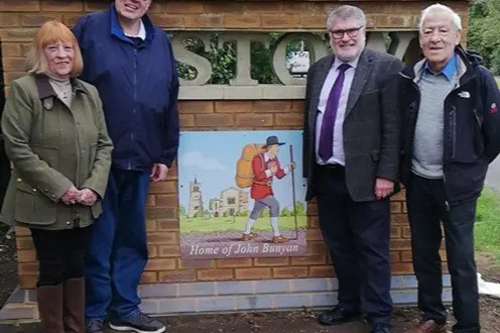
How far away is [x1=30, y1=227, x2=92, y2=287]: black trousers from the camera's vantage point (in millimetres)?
3564

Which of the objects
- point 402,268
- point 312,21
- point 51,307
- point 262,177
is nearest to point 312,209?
point 262,177

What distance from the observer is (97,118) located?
143 inches

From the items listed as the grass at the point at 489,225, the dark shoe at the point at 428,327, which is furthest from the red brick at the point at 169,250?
the grass at the point at 489,225

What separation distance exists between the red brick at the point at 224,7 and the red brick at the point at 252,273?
1670 millimetres

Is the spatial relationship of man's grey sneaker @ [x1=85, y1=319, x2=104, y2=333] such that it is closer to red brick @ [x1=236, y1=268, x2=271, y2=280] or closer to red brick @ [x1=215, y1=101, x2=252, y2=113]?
red brick @ [x1=236, y1=268, x2=271, y2=280]

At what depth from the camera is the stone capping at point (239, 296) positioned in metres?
4.39

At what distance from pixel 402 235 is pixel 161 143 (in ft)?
5.72

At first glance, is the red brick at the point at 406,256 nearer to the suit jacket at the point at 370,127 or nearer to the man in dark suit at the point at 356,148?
the man in dark suit at the point at 356,148

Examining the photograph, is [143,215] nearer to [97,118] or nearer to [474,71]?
[97,118]

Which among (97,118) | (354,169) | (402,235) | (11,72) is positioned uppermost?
(11,72)

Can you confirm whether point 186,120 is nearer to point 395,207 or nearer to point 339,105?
point 339,105

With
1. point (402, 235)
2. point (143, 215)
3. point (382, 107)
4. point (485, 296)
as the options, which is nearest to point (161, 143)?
point (143, 215)

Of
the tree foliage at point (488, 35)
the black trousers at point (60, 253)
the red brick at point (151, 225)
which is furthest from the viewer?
the tree foliage at point (488, 35)

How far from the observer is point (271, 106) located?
4.34m
